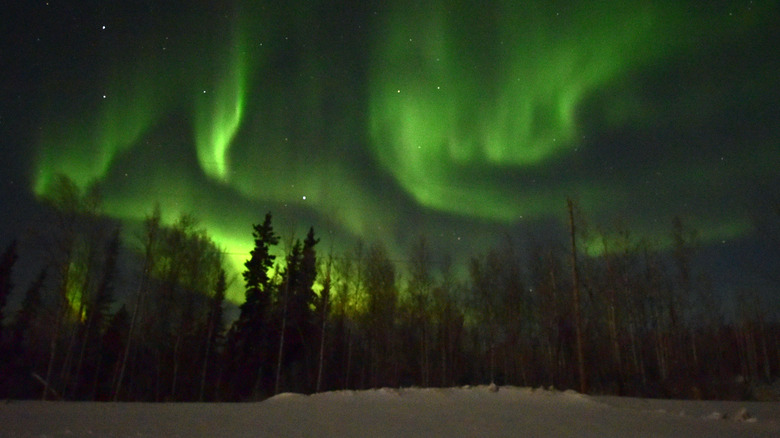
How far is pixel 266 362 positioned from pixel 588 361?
27.8 meters

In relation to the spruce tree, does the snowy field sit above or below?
below

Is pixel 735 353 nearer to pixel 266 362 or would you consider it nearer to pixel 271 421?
pixel 266 362

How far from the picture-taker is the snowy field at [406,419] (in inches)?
380

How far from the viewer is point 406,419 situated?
1168 centimetres

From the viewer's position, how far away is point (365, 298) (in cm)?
4556

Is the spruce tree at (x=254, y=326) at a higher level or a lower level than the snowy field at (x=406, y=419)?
higher

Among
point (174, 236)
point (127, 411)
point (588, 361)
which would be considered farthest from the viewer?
point (588, 361)

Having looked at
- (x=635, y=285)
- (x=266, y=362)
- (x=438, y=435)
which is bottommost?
(x=438, y=435)

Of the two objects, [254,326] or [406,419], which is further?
[254,326]

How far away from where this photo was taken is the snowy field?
9.66 m

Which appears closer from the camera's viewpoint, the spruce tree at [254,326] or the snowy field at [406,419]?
the snowy field at [406,419]

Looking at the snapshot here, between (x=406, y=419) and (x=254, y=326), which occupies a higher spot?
(x=254, y=326)

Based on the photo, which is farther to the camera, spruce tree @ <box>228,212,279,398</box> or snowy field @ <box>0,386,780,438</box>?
spruce tree @ <box>228,212,279,398</box>

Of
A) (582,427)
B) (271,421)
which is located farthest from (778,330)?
(271,421)
